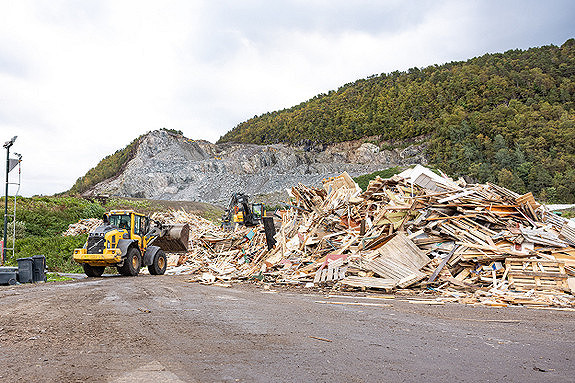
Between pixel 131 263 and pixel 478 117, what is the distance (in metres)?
78.1

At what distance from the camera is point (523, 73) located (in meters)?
84.4

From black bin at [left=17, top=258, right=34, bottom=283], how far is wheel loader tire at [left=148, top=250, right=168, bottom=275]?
3771 millimetres

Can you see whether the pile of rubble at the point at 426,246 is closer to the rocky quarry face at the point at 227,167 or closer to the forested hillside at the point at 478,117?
the rocky quarry face at the point at 227,167

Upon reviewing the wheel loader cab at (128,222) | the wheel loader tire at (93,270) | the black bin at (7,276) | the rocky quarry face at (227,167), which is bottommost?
the wheel loader tire at (93,270)

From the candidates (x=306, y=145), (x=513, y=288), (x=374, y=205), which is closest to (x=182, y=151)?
(x=306, y=145)

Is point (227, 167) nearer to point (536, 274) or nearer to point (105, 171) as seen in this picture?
point (105, 171)

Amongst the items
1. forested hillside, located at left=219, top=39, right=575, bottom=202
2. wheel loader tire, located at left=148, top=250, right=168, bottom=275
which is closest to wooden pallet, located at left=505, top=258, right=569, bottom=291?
wheel loader tire, located at left=148, top=250, right=168, bottom=275

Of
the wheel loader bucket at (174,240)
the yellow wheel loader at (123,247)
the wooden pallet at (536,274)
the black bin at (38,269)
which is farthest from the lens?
the wheel loader bucket at (174,240)

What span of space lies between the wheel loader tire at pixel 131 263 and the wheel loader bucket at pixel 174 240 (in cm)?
306

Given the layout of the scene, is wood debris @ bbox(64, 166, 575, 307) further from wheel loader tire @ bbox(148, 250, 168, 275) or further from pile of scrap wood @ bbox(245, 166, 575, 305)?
wheel loader tire @ bbox(148, 250, 168, 275)

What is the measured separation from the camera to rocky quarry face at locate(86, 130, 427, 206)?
6112 centimetres

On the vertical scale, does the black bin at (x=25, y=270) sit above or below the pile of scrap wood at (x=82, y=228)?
below

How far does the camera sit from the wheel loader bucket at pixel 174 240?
17469mm

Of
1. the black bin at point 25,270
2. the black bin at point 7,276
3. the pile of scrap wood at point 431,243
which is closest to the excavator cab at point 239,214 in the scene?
the pile of scrap wood at point 431,243
